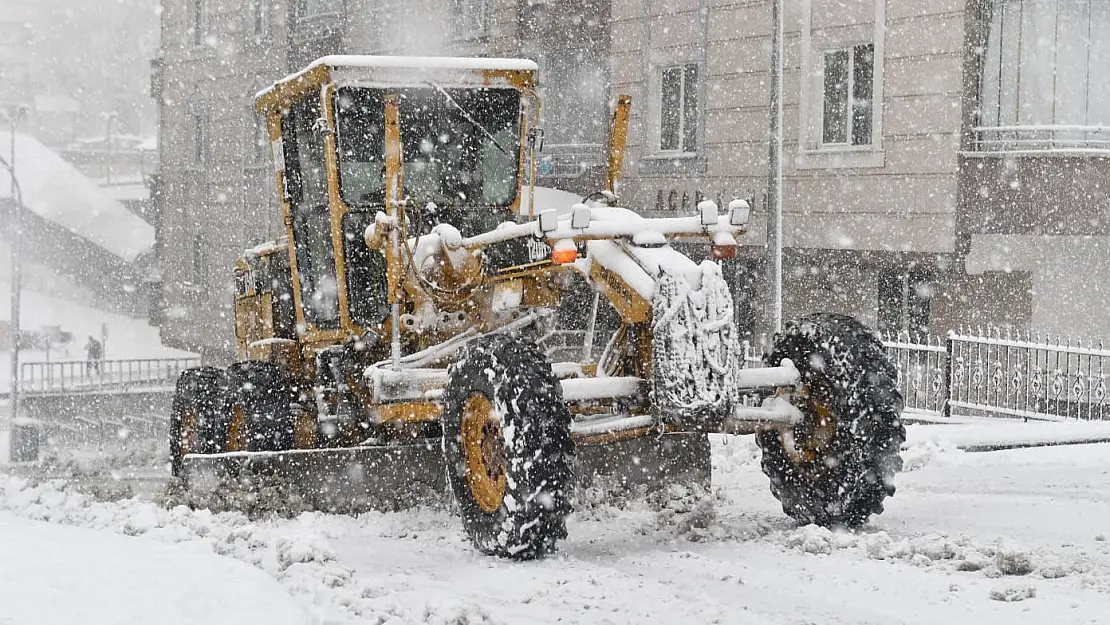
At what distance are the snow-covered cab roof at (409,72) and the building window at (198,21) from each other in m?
24.2

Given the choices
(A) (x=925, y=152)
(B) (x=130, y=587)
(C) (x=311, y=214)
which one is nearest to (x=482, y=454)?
(B) (x=130, y=587)

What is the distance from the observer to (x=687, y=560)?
6777 mm

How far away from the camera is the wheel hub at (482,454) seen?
6883 mm

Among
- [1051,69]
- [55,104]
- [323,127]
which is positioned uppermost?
[55,104]

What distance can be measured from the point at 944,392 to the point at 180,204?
23.3 m

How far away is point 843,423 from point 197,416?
17.1 feet

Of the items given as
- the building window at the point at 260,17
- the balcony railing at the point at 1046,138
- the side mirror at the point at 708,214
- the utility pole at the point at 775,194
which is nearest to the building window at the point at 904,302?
the balcony railing at the point at 1046,138

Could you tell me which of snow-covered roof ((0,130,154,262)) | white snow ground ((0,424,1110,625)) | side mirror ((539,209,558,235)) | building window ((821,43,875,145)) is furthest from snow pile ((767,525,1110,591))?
snow-covered roof ((0,130,154,262))

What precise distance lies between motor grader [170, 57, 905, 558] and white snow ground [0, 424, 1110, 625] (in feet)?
1.05

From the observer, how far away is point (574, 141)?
2241 centimetres

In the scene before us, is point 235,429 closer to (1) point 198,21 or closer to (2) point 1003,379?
(2) point 1003,379

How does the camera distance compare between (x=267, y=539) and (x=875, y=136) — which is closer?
(x=267, y=539)

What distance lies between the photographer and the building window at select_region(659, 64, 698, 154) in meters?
19.8

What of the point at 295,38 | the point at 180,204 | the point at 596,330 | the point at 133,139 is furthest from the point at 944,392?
the point at 133,139
